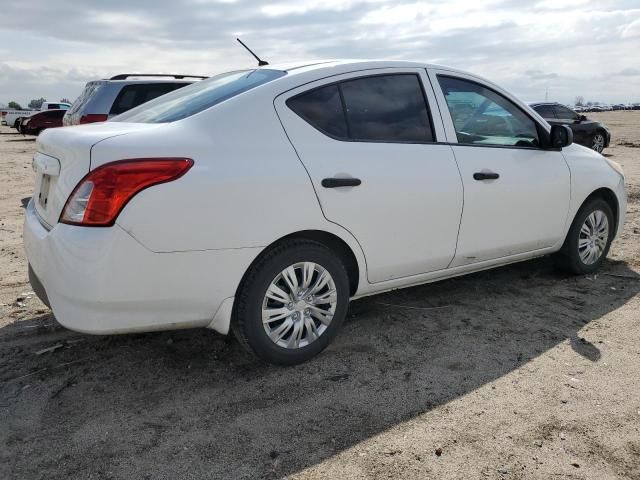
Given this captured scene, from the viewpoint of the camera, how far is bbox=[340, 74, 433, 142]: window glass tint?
3.55m

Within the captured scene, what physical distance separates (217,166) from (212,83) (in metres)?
1.16

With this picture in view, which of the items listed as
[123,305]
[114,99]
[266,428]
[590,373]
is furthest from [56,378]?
[114,99]

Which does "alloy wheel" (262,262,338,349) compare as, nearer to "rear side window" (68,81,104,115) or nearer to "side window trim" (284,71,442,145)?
"side window trim" (284,71,442,145)

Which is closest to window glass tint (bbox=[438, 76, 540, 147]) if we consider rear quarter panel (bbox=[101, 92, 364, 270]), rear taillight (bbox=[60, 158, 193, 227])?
rear quarter panel (bbox=[101, 92, 364, 270])

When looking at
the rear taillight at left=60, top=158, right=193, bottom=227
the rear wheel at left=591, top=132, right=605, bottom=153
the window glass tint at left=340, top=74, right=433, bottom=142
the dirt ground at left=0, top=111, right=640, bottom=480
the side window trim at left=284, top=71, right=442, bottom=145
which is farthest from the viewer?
the rear wheel at left=591, top=132, right=605, bottom=153

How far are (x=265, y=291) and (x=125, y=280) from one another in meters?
0.75

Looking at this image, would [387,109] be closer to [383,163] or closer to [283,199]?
[383,163]

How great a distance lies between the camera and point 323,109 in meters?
3.43

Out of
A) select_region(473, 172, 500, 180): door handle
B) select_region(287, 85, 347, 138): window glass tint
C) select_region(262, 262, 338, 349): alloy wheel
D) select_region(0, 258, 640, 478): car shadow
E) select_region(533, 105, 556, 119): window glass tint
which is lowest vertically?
select_region(0, 258, 640, 478): car shadow

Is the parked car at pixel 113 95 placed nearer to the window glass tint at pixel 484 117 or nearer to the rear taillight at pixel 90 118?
the rear taillight at pixel 90 118

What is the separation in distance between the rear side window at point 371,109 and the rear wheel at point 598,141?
15265 mm

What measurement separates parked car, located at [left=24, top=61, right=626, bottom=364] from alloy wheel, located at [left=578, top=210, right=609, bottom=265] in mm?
726

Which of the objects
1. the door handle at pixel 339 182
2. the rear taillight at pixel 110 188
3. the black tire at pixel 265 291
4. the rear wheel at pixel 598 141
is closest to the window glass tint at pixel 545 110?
the rear wheel at pixel 598 141

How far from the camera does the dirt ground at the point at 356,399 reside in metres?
2.57
